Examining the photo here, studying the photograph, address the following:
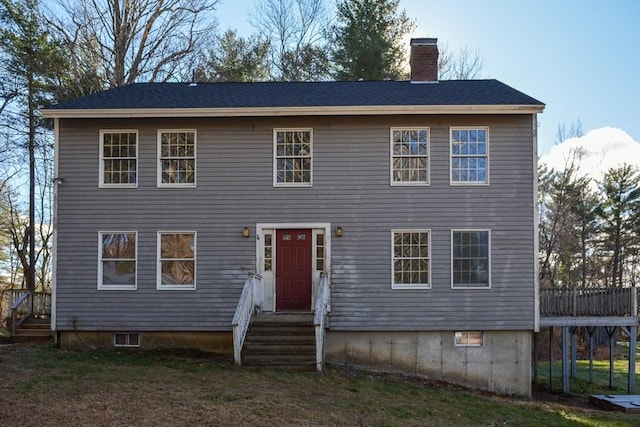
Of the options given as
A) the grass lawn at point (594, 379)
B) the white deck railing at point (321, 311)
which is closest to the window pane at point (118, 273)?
the white deck railing at point (321, 311)

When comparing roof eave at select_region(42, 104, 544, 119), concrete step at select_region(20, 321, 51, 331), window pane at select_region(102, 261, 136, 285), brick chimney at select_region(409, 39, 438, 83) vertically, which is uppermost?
brick chimney at select_region(409, 39, 438, 83)

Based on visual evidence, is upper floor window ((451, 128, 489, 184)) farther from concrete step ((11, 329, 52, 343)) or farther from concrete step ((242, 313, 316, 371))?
concrete step ((11, 329, 52, 343))

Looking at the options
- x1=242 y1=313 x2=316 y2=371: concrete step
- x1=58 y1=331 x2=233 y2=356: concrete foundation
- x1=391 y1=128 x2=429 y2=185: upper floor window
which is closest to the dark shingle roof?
x1=391 y1=128 x2=429 y2=185: upper floor window

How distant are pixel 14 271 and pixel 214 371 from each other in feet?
91.2

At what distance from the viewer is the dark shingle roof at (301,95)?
50.0 ft

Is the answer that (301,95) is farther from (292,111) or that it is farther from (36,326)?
(36,326)

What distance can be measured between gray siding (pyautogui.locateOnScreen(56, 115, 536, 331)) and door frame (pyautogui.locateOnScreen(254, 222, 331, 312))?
145 millimetres

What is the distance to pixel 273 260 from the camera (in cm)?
1559

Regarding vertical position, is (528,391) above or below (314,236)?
below

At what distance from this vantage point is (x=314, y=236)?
15.5 meters

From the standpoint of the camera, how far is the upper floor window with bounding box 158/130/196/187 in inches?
616

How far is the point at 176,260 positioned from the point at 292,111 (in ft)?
14.3

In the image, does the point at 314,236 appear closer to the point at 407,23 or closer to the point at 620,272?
the point at 407,23

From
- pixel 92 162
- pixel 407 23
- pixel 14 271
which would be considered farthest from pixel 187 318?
pixel 14 271
